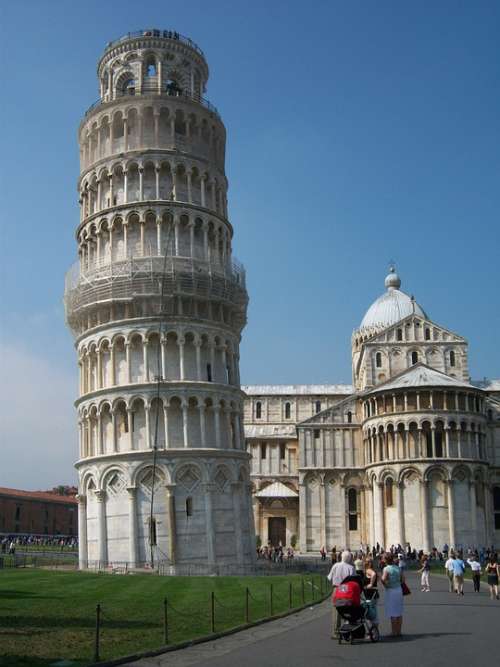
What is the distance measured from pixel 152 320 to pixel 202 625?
107ft

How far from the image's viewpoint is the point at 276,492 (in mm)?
87188

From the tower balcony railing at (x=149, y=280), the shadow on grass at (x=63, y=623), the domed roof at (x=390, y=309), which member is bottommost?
the shadow on grass at (x=63, y=623)

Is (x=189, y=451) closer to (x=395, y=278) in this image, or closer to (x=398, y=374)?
(x=398, y=374)

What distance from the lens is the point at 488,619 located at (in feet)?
76.3

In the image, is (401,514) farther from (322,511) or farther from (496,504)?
(496,504)

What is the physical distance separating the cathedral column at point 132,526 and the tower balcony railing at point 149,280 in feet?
39.7

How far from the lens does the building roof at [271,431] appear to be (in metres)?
93.1

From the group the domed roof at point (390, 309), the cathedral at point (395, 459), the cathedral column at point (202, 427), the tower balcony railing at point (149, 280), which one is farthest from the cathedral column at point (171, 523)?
the domed roof at point (390, 309)

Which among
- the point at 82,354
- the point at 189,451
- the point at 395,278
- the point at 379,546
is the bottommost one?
the point at 379,546

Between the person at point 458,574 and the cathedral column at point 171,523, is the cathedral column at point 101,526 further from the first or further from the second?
the person at point 458,574

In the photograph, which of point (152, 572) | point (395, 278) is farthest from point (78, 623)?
point (395, 278)

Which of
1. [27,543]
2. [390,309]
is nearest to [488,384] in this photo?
[390,309]

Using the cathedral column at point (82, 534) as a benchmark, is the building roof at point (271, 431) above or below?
above

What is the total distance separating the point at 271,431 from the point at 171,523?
46200 mm
